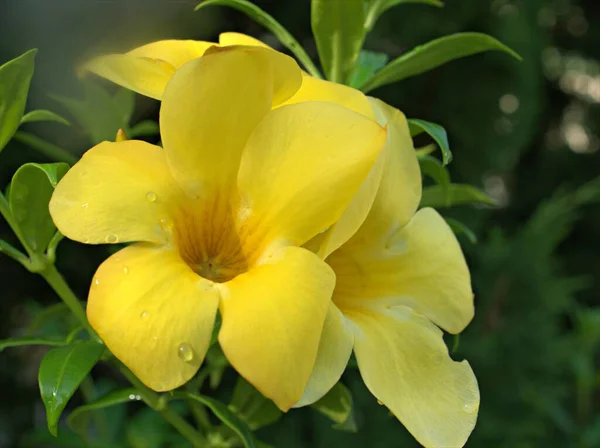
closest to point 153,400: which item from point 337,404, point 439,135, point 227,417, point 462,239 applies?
point 227,417

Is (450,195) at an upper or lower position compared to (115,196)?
lower

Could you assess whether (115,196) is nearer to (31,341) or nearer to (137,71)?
(137,71)

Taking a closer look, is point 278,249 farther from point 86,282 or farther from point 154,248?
point 86,282

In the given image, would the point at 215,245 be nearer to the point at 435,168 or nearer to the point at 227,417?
the point at 227,417

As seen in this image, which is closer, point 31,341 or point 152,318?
point 152,318

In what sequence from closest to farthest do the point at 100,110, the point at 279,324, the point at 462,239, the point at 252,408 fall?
the point at 279,324
the point at 252,408
the point at 100,110
the point at 462,239

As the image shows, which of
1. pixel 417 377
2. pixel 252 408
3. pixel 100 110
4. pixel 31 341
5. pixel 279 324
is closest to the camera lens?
pixel 279 324

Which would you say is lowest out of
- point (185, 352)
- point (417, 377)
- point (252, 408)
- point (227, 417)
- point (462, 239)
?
point (462, 239)

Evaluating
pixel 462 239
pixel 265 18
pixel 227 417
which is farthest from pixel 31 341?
pixel 462 239
